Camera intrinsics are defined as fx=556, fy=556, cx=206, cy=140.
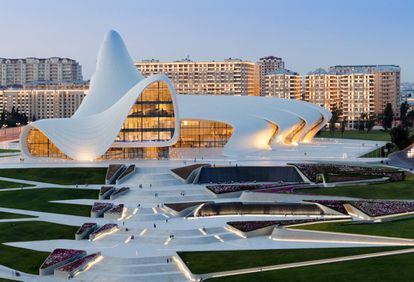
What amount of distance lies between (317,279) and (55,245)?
49.8 feet

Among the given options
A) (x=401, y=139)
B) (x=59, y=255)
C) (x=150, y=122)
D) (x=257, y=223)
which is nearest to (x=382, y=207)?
(x=257, y=223)

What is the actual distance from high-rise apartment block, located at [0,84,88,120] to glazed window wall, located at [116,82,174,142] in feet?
327

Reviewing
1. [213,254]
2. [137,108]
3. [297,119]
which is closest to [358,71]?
[297,119]

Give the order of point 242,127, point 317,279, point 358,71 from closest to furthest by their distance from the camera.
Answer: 1. point 317,279
2. point 242,127
3. point 358,71

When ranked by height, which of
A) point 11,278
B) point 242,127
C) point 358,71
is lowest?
point 11,278

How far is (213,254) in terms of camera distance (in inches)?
1097

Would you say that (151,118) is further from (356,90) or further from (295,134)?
(356,90)

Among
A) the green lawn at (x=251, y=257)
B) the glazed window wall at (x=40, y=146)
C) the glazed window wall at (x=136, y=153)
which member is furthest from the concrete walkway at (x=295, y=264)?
the glazed window wall at (x=40, y=146)

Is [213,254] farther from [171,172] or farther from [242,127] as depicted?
[242,127]

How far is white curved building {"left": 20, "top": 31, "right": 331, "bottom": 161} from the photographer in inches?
2151

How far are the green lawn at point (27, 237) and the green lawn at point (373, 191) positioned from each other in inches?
676

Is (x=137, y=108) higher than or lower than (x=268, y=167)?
higher

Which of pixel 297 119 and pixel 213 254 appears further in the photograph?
pixel 297 119

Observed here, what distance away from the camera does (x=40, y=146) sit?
185 ft
